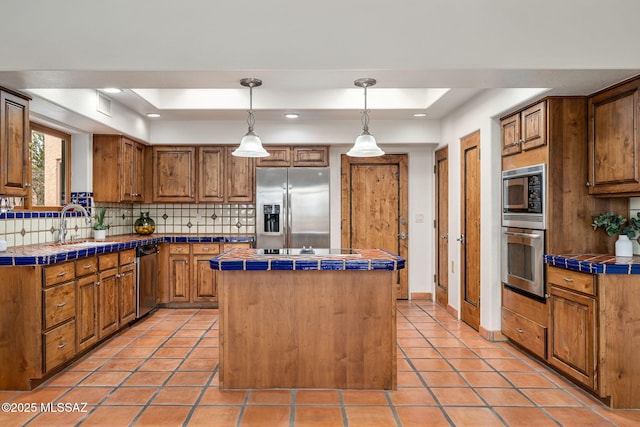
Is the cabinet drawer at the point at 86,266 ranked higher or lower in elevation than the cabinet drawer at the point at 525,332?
higher

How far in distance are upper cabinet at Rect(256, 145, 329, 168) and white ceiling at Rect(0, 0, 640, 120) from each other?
2675 mm

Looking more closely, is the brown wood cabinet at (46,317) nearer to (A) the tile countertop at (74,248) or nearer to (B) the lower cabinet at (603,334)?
(A) the tile countertop at (74,248)

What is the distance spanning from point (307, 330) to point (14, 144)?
243 centimetres

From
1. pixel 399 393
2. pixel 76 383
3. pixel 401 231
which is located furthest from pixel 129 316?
pixel 401 231

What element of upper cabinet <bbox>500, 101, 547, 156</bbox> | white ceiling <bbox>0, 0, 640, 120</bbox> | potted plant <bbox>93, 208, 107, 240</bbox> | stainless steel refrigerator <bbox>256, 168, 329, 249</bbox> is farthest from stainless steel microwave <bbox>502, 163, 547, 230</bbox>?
potted plant <bbox>93, 208, 107, 240</bbox>

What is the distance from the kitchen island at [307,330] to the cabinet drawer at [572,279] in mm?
1150

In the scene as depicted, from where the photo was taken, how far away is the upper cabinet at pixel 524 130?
3369mm

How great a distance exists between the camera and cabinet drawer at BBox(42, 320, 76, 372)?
298cm

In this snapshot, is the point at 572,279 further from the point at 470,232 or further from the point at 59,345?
the point at 59,345

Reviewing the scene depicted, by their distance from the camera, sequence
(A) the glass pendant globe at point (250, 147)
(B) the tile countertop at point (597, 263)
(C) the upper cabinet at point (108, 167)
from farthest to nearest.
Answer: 1. (C) the upper cabinet at point (108, 167)
2. (A) the glass pendant globe at point (250, 147)
3. (B) the tile countertop at point (597, 263)

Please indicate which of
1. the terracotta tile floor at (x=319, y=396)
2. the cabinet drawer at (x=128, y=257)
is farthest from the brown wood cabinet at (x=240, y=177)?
the terracotta tile floor at (x=319, y=396)

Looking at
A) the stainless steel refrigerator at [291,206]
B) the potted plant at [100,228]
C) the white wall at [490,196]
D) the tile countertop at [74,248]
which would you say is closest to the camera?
the tile countertop at [74,248]

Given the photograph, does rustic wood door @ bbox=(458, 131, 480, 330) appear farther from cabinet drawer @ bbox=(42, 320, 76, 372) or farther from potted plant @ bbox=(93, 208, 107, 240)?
potted plant @ bbox=(93, 208, 107, 240)

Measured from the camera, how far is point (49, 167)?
4.28 m
